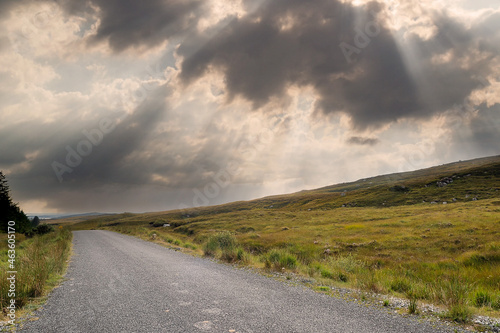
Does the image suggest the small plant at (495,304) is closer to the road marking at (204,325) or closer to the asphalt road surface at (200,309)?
the asphalt road surface at (200,309)

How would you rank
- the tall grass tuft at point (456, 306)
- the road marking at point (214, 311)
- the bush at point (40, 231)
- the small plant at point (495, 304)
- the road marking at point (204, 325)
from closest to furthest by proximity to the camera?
1. the road marking at point (204, 325)
2. the tall grass tuft at point (456, 306)
3. the road marking at point (214, 311)
4. the small plant at point (495, 304)
5. the bush at point (40, 231)

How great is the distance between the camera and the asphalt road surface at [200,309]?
20.4 feet

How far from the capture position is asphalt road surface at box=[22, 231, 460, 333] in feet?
20.4

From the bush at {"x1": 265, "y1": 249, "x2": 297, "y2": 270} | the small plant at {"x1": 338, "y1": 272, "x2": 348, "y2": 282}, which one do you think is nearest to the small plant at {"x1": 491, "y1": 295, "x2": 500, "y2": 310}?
the small plant at {"x1": 338, "y1": 272, "x2": 348, "y2": 282}

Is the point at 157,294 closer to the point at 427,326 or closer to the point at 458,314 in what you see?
the point at 427,326

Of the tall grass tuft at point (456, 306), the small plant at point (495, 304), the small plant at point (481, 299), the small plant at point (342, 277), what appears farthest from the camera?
the small plant at point (342, 277)

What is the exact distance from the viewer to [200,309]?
7395 mm

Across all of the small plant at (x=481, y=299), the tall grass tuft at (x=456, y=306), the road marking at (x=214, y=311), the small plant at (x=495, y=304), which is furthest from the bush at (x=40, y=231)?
the small plant at (x=495, y=304)

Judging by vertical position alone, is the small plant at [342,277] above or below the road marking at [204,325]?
below

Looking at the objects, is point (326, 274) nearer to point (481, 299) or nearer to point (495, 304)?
point (481, 299)

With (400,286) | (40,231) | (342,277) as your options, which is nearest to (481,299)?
(400,286)

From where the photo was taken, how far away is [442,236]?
2930cm

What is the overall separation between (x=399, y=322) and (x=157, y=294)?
7625 millimetres

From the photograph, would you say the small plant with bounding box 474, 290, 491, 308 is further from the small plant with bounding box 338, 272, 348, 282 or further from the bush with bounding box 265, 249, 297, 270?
the bush with bounding box 265, 249, 297, 270
